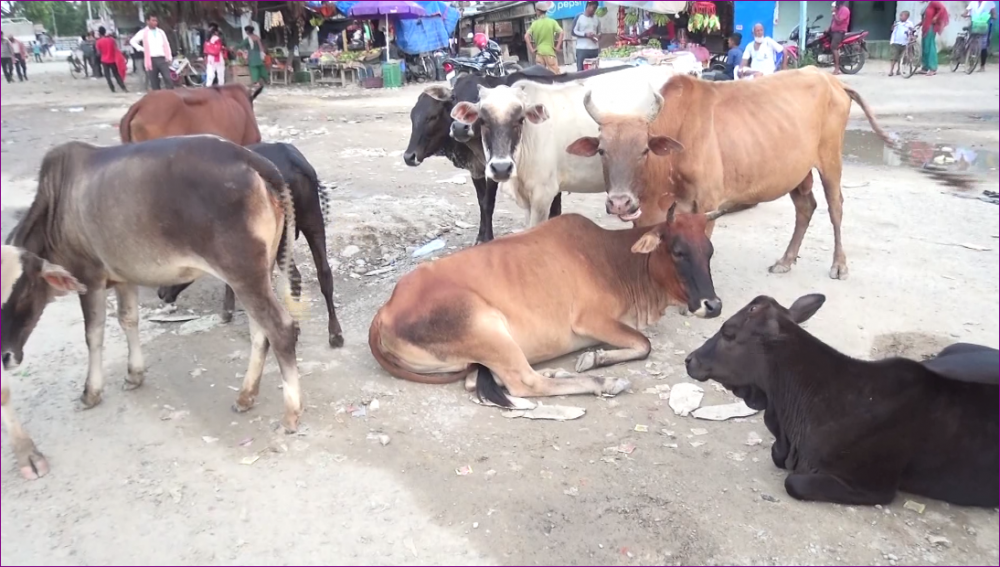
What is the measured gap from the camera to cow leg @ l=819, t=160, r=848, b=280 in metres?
5.88

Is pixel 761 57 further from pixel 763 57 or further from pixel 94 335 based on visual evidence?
pixel 94 335

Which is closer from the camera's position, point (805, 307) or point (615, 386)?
point (805, 307)

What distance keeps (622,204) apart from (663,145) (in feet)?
1.60

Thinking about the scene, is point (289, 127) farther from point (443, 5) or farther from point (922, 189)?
point (443, 5)

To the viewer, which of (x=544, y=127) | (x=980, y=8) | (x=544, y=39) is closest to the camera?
(x=544, y=127)

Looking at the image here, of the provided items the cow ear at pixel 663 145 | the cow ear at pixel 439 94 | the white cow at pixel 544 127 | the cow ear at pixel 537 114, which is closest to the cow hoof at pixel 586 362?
the cow ear at pixel 663 145

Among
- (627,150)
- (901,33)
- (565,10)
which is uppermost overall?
(565,10)

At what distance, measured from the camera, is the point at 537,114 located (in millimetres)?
5676

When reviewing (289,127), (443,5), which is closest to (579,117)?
(289,127)

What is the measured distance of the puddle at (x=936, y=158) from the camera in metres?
8.54

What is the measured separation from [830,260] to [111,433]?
506cm

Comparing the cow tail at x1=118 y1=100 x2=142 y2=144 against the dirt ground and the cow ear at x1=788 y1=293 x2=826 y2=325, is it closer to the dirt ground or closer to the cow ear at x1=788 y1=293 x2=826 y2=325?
the dirt ground

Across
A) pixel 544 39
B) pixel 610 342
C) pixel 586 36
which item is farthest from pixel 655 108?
pixel 544 39

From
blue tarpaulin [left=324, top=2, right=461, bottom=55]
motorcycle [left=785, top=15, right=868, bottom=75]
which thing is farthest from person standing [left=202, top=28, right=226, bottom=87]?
motorcycle [left=785, top=15, right=868, bottom=75]
